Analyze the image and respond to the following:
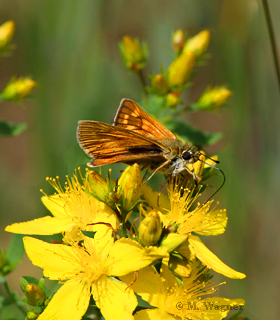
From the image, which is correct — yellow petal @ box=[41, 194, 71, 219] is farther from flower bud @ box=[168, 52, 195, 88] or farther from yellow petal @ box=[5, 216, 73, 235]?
flower bud @ box=[168, 52, 195, 88]

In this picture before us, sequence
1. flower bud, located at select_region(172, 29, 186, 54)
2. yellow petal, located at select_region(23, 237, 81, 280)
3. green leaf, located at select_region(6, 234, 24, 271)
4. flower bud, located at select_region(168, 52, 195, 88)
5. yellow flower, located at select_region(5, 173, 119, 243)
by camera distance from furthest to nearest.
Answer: flower bud, located at select_region(172, 29, 186, 54) → flower bud, located at select_region(168, 52, 195, 88) → green leaf, located at select_region(6, 234, 24, 271) → yellow flower, located at select_region(5, 173, 119, 243) → yellow petal, located at select_region(23, 237, 81, 280)

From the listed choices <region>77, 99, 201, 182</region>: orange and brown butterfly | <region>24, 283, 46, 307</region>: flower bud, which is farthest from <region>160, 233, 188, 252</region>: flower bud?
<region>24, 283, 46, 307</region>: flower bud

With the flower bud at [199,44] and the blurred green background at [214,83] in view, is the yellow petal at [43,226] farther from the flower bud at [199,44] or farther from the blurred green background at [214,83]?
the flower bud at [199,44]

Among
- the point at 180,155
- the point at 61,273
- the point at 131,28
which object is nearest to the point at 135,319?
the point at 61,273

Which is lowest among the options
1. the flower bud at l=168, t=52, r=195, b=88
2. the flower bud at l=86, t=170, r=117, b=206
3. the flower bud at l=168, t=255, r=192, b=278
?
the flower bud at l=168, t=255, r=192, b=278

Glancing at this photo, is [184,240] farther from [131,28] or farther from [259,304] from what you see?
[131,28]

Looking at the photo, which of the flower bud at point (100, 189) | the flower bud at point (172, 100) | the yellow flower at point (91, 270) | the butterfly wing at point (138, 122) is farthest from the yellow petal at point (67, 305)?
the flower bud at point (172, 100)
